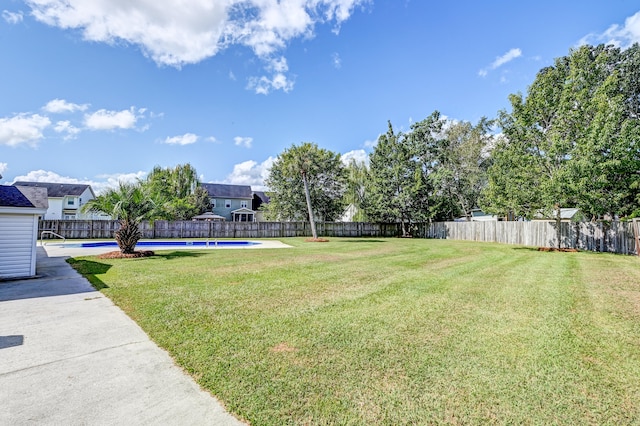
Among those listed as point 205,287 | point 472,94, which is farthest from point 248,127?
point 205,287

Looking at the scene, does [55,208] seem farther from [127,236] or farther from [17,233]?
[17,233]

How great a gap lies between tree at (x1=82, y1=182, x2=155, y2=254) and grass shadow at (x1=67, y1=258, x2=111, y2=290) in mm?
1644

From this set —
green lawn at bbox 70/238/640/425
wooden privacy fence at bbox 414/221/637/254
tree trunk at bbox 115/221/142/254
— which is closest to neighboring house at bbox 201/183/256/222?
wooden privacy fence at bbox 414/221/637/254

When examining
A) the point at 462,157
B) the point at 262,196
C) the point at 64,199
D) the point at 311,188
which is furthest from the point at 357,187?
the point at 64,199

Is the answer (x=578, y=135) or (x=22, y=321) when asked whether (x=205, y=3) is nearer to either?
(x=22, y=321)

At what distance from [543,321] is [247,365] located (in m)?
4.12

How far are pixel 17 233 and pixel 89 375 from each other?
7238 mm

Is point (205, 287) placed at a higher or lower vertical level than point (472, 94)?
lower

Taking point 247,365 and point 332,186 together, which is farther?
point 332,186

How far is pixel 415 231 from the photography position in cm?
2844

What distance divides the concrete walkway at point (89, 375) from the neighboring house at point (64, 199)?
33.5 meters

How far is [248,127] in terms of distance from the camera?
20828mm

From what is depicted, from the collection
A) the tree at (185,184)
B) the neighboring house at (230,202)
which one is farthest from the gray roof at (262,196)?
the tree at (185,184)

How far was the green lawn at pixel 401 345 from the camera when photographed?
2.33 m
